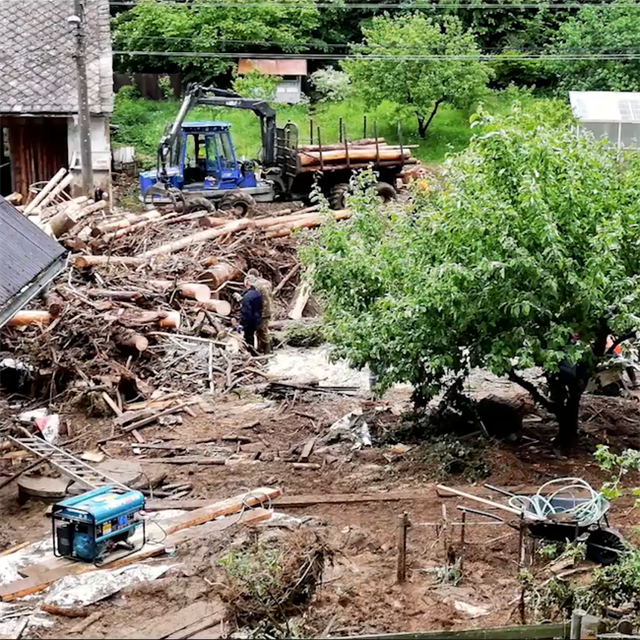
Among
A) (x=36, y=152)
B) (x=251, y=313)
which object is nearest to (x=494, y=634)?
(x=251, y=313)

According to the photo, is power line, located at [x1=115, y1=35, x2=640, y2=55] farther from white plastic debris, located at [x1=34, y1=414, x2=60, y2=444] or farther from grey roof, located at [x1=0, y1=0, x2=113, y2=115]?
white plastic debris, located at [x1=34, y1=414, x2=60, y2=444]

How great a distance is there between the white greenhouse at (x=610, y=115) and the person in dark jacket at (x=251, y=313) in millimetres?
15451

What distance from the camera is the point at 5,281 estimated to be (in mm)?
10305

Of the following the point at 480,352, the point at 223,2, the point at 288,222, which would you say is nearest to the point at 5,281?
the point at 480,352

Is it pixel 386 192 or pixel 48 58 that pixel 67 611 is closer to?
pixel 386 192

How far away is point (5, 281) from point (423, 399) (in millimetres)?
5576

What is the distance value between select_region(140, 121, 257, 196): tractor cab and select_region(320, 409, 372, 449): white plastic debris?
44.0 ft

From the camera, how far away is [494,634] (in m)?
5.64

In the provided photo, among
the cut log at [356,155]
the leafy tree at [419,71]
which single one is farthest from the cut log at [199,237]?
the leafy tree at [419,71]

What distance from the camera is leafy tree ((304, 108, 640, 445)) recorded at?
11.1 metres

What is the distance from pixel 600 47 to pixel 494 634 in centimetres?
3449

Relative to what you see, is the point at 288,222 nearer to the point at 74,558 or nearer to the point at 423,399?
the point at 423,399

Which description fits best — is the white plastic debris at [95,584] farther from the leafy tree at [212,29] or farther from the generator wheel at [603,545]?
the leafy tree at [212,29]

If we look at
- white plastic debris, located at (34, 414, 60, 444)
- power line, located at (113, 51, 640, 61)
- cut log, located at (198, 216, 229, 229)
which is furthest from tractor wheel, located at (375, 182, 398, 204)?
white plastic debris, located at (34, 414, 60, 444)
